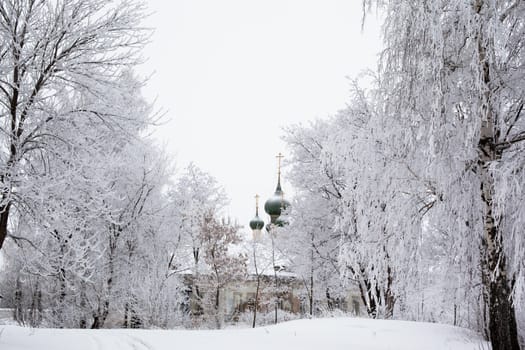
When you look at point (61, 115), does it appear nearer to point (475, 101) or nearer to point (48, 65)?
point (48, 65)

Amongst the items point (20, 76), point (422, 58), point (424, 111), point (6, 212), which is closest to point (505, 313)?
point (424, 111)

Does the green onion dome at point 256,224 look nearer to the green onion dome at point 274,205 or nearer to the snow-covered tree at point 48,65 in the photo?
the green onion dome at point 274,205

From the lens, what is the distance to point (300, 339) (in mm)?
7734

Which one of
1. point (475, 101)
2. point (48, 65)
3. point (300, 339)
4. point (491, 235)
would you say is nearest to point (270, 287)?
point (300, 339)

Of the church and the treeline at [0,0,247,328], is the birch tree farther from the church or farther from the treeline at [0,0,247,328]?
the church

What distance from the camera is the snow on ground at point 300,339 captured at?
6.91 metres

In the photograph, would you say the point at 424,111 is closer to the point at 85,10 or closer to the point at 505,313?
the point at 505,313

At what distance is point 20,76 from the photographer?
7.12 m

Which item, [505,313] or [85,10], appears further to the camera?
[85,10]

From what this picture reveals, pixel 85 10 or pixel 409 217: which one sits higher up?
pixel 85 10

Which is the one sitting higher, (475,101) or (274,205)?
(274,205)

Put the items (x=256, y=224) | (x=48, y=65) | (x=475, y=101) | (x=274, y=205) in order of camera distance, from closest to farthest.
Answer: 1. (x=475, y=101)
2. (x=48, y=65)
3. (x=274, y=205)
4. (x=256, y=224)

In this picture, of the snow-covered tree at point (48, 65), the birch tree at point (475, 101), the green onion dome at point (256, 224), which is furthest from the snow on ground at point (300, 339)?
the green onion dome at point (256, 224)

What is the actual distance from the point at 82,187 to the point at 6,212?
1.16 metres
